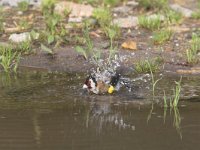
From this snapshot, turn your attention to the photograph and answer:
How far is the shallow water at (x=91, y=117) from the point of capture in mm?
5191

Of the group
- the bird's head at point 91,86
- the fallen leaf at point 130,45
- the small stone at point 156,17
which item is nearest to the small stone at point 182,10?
the small stone at point 156,17

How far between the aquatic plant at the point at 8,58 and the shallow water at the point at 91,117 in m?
0.59

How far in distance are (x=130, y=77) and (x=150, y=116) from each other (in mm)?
2038

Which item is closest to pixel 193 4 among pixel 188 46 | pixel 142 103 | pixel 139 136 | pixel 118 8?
pixel 118 8

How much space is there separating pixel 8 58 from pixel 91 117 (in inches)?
108

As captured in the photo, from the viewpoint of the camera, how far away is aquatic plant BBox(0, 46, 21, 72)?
848 cm

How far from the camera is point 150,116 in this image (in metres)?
6.06

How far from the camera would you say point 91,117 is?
610 cm

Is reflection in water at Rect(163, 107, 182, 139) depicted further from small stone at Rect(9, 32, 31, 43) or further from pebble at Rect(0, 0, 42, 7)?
pebble at Rect(0, 0, 42, 7)

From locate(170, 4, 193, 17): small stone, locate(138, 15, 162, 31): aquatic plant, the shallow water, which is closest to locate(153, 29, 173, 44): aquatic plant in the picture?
locate(138, 15, 162, 31): aquatic plant

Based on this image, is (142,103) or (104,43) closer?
(142,103)

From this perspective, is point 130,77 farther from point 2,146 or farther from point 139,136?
point 2,146

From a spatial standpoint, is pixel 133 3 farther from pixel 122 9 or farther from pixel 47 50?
pixel 47 50

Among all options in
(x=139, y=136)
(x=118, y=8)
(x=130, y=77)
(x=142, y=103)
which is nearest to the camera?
(x=139, y=136)
